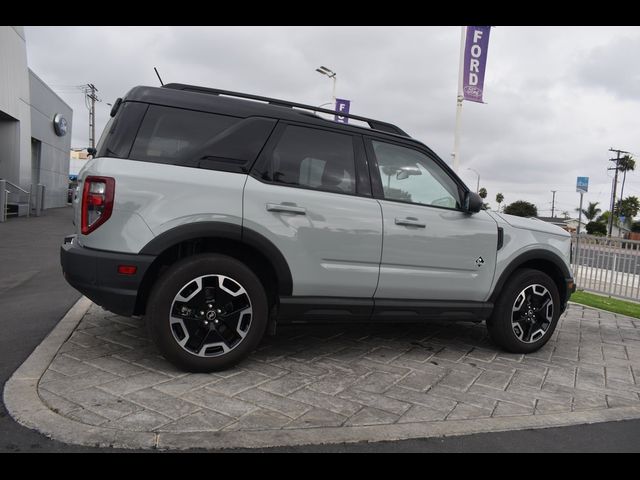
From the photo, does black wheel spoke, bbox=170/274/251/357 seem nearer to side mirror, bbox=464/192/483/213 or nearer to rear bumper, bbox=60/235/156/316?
rear bumper, bbox=60/235/156/316

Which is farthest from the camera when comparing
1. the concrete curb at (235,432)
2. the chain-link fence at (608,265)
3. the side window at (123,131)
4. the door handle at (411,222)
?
the chain-link fence at (608,265)

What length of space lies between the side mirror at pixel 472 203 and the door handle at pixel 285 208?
156cm

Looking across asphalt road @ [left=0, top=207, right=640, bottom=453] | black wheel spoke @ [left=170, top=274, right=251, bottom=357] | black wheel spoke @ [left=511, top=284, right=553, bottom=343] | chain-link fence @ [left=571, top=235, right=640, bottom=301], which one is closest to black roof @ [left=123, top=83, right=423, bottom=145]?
black wheel spoke @ [left=170, top=274, right=251, bottom=357]

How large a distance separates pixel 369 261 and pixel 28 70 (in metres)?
24.3

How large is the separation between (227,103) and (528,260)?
10.3 ft

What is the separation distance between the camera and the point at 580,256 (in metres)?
10.0

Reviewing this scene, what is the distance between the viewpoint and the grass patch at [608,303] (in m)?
7.81

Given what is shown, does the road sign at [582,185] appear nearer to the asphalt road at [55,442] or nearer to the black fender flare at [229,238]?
the asphalt road at [55,442]

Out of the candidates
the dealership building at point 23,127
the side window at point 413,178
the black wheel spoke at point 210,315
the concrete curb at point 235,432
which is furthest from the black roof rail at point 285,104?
the dealership building at point 23,127

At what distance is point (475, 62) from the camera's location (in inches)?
504

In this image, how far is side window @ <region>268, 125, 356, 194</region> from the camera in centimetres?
373

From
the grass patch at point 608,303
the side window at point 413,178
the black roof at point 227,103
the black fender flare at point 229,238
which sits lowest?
the grass patch at point 608,303

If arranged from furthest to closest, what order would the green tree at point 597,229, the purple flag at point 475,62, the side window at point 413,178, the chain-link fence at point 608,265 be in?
the green tree at point 597,229 < the purple flag at point 475,62 < the chain-link fence at point 608,265 < the side window at point 413,178
